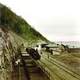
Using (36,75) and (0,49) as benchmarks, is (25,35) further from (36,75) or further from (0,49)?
(0,49)

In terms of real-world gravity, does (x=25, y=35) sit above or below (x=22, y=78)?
above

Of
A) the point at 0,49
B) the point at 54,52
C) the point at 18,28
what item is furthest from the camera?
the point at 18,28

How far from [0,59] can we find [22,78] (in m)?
9.51

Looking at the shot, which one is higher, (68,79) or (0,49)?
(0,49)

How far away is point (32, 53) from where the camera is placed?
4066 cm

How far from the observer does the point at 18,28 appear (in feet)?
222

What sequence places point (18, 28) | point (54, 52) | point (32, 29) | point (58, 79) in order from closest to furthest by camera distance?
point (58, 79) < point (54, 52) < point (18, 28) < point (32, 29)

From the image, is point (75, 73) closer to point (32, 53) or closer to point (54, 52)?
point (32, 53)

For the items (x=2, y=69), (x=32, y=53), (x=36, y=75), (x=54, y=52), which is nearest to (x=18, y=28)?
(x=54, y=52)

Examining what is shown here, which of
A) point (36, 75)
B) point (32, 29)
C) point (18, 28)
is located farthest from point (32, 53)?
point (32, 29)

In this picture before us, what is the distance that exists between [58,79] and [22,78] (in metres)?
2.57

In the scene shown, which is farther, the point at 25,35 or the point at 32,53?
the point at 25,35

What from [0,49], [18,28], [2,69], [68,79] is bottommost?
[68,79]

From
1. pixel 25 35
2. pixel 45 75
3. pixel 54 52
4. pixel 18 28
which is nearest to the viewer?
pixel 45 75
